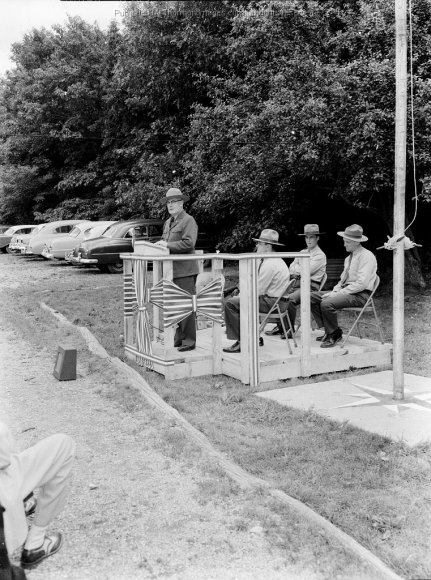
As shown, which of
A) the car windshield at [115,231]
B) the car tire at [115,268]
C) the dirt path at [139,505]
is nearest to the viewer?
the dirt path at [139,505]

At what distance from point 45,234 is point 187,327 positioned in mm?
19202

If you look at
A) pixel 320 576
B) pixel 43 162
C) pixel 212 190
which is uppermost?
pixel 43 162

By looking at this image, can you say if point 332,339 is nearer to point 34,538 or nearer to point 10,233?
point 34,538

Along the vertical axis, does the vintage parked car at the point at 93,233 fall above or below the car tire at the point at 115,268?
above

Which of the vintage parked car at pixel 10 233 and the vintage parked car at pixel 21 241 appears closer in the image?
the vintage parked car at pixel 21 241

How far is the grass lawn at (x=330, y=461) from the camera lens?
353cm

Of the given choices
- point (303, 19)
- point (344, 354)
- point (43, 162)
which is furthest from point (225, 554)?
point (43, 162)

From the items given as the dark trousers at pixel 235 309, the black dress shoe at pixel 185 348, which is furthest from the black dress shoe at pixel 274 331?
the black dress shoe at pixel 185 348

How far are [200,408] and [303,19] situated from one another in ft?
32.8

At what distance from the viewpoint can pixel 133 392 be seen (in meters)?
6.34

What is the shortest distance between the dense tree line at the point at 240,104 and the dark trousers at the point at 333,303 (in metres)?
3.63

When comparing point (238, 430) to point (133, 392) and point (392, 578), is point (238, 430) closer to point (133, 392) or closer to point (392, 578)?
point (133, 392)

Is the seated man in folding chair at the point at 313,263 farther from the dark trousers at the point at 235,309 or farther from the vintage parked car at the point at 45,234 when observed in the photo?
the vintage parked car at the point at 45,234

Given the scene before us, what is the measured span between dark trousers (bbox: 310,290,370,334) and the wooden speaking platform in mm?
319
